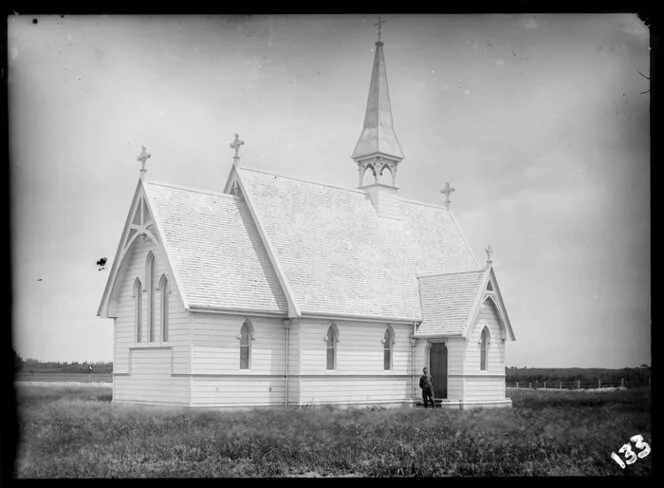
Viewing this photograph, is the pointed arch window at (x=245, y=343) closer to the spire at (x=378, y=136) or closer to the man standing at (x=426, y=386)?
the man standing at (x=426, y=386)

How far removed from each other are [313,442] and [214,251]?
9898 mm

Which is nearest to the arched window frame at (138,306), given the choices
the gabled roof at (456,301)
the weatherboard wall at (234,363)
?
the weatherboard wall at (234,363)

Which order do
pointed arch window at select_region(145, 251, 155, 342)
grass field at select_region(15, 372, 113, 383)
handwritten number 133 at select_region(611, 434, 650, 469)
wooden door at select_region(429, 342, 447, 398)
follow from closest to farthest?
handwritten number 133 at select_region(611, 434, 650, 469) → grass field at select_region(15, 372, 113, 383) → pointed arch window at select_region(145, 251, 155, 342) → wooden door at select_region(429, 342, 447, 398)

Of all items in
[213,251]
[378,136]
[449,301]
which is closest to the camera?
[213,251]

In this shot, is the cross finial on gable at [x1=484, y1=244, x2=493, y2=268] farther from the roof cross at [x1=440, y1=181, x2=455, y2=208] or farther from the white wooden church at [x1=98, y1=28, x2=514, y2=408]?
the roof cross at [x1=440, y1=181, x2=455, y2=208]

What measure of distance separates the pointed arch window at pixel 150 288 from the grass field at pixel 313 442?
11.3 ft

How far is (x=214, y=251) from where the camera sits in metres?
32.6

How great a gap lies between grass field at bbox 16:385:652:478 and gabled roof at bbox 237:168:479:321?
603 cm

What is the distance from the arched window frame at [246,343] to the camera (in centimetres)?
3216

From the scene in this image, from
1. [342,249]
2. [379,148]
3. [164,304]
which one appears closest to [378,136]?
[379,148]

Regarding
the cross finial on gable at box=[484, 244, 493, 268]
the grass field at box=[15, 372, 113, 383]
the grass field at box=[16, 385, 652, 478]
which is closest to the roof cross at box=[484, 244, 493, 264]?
the cross finial on gable at box=[484, 244, 493, 268]

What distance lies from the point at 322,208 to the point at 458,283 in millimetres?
6550

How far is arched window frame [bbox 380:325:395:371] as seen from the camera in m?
36.8

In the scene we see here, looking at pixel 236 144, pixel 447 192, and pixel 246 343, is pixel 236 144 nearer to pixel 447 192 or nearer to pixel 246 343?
pixel 246 343
